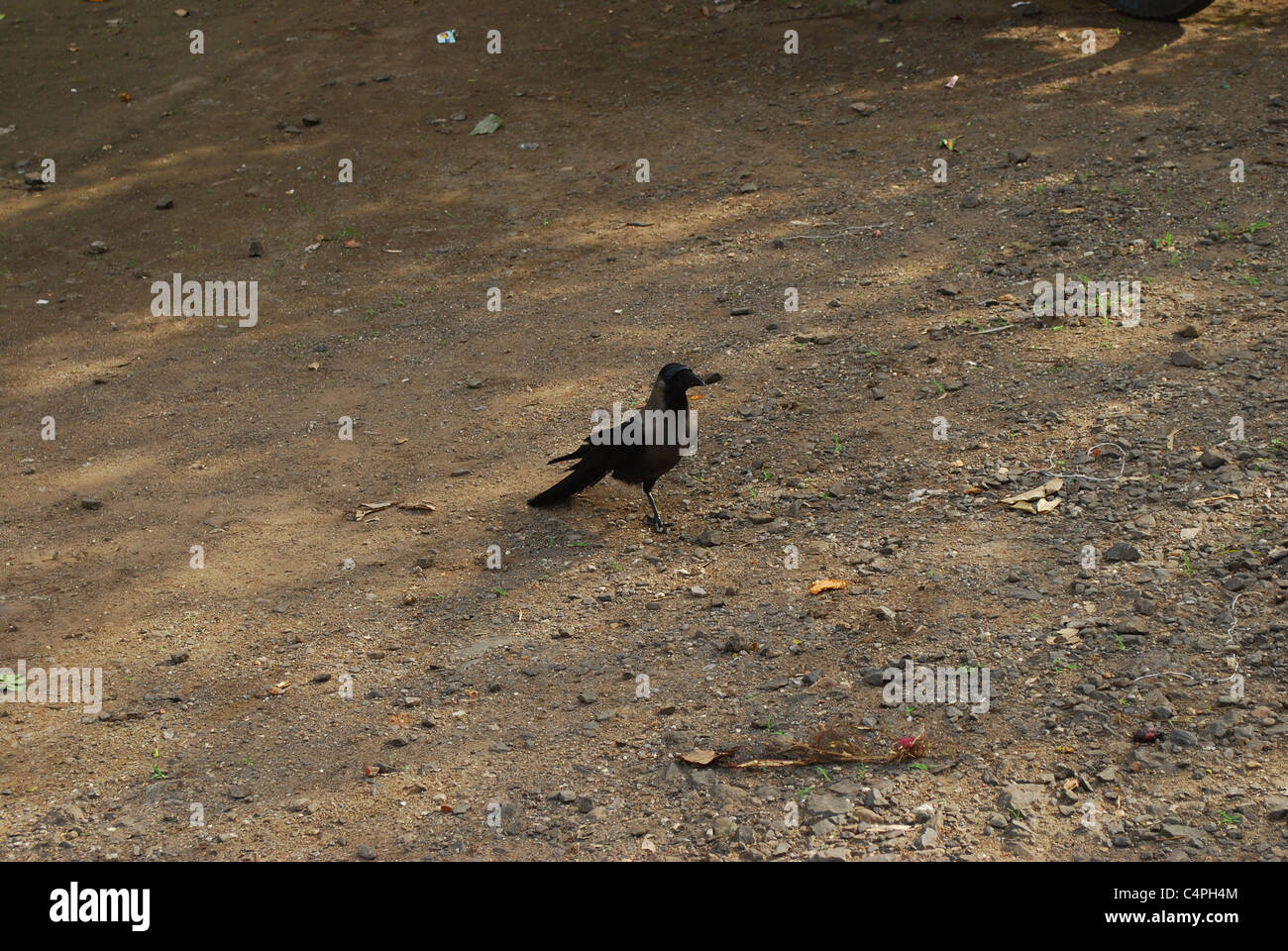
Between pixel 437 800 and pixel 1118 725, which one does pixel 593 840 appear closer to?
pixel 437 800

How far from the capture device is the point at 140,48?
14.1m

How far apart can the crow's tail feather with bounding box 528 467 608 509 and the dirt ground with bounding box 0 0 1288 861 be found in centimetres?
8

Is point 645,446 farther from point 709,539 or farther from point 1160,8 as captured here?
point 1160,8

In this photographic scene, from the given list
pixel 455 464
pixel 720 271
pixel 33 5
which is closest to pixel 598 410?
pixel 455 464

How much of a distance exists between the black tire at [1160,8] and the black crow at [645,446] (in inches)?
305

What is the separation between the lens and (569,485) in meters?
6.46

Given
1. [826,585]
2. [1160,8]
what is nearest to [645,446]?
[826,585]

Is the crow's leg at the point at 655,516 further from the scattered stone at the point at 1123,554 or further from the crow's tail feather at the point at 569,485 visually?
the scattered stone at the point at 1123,554

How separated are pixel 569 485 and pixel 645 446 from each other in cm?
53

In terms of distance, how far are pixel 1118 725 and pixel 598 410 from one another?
386 cm

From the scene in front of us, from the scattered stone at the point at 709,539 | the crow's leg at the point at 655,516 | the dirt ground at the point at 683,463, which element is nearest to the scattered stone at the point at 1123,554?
the dirt ground at the point at 683,463

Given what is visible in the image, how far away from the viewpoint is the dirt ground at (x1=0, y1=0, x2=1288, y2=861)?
441 cm

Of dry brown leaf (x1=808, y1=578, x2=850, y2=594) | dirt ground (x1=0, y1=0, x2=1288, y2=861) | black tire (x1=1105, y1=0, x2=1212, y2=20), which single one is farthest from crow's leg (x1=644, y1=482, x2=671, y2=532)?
black tire (x1=1105, y1=0, x2=1212, y2=20)

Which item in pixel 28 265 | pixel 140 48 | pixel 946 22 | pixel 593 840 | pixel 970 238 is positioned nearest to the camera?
pixel 593 840
